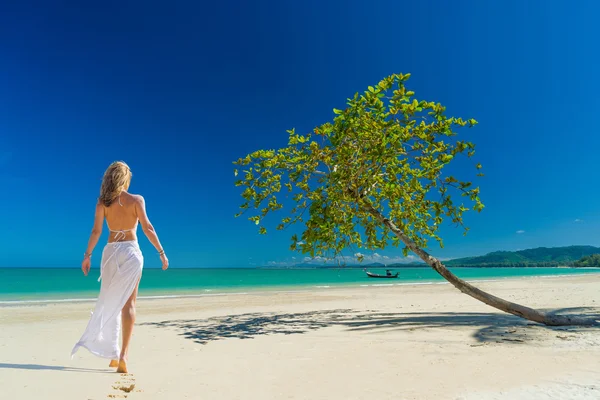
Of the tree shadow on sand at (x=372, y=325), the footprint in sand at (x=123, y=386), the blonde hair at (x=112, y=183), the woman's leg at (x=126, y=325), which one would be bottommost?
the tree shadow on sand at (x=372, y=325)

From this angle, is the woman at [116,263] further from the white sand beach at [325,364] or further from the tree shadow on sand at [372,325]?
the tree shadow on sand at [372,325]

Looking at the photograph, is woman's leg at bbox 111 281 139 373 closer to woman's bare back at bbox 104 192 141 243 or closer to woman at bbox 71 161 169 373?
woman at bbox 71 161 169 373

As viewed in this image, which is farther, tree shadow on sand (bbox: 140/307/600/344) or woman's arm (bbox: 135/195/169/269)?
tree shadow on sand (bbox: 140/307/600/344)

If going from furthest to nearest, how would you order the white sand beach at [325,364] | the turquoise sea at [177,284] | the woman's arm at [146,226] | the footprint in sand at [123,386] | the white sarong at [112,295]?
1. the turquoise sea at [177,284]
2. the woman's arm at [146,226]
3. the white sarong at [112,295]
4. the white sand beach at [325,364]
5. the footprint in sand at [123,386]

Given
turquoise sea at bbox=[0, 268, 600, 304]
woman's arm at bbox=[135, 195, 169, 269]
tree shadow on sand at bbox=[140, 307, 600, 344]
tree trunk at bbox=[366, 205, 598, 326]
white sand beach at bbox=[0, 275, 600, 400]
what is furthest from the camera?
turquoise sea at bbox=[0, 268, 600, 304]

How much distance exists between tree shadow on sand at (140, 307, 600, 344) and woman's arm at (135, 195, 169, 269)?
10.4 feet

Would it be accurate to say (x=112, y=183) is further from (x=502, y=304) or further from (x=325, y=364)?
(x=502, y=304)

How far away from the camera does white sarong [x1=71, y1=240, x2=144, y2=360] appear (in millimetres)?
4508

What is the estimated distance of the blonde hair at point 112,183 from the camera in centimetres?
466

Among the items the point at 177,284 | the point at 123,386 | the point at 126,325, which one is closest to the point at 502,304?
the point at 126,325

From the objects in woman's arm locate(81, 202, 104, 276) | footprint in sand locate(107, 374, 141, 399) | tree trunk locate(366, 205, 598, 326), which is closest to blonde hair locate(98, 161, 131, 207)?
woman's arm locate(81, 202, 104, 276)

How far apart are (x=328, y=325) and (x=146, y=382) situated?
542 cm

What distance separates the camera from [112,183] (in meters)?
4.68

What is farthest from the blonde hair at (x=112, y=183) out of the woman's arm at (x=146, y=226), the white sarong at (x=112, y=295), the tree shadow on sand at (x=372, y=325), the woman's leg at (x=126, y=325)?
the tree shadow on sand at (x=372, y=325)
